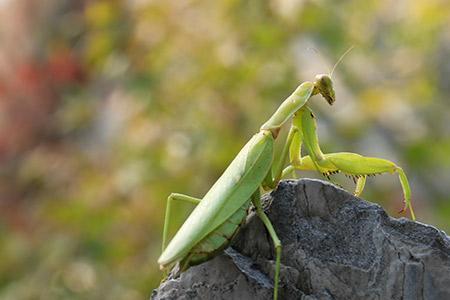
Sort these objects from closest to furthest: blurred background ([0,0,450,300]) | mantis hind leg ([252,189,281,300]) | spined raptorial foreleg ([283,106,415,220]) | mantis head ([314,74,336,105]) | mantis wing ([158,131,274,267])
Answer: mantis hind leg ([252,189,281,300]) → mantis wing ([158,131,274,267]) → spined raptorial foreleg ([283,106,415,220]) → mantis head ([314,74,336,105]) → blurred background ([0,0,450,300])

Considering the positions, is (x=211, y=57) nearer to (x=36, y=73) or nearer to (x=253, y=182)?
(x=253, y=182)

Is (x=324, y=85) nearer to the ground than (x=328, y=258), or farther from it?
farther from it

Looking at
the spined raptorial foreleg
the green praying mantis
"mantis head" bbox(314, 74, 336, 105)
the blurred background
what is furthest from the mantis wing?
the blurred background

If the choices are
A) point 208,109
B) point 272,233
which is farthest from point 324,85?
point 208,109

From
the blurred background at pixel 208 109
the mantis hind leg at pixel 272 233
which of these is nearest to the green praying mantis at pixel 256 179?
the mantis hind leg at pixel 272 233

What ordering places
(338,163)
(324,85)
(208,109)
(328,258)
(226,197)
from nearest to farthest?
(328,258) < (226,197) < (338,163) < (324,85) < (208,109)

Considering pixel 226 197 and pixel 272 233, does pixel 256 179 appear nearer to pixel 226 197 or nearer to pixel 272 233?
pixel 226 197

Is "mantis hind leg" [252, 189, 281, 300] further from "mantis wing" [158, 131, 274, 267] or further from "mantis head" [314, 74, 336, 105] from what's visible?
"mantis head" [314, 74, 336, 105]

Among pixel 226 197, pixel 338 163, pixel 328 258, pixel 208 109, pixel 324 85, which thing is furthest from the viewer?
pixel 208 109
